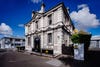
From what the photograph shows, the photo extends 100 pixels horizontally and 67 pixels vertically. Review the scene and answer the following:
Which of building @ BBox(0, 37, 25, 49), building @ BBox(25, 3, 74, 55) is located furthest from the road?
building @ BBox(0, 37, 25, 49)

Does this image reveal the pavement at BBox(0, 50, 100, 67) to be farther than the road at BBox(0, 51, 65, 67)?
No

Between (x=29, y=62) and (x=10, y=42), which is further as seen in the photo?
(x=10, y=42)

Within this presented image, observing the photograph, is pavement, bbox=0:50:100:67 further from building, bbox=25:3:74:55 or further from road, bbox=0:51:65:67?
building, bbox=25:3:74:55

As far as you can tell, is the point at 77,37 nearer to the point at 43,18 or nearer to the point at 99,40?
the point at 43,18

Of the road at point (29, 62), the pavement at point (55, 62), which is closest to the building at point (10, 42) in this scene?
the road at point (29, 62)

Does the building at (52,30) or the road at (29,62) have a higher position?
the building at (52,30)

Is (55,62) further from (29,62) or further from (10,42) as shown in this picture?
(10,42)

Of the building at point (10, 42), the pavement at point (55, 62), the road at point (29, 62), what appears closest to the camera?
the pavement at point (55, 62)

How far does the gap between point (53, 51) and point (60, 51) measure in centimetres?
181

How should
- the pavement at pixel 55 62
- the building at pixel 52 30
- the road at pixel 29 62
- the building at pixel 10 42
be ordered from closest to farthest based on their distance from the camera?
the pavement at pixel 55 62, the road at pixel 29 62, the building at pixel 52 30, the building at pixel 10 42

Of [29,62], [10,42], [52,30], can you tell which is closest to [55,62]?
[29,62]

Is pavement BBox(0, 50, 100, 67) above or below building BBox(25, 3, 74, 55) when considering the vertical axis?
below

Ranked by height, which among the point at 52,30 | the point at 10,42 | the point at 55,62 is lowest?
the point at 55,62

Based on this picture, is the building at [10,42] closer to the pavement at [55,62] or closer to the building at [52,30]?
the building at [52,30]
